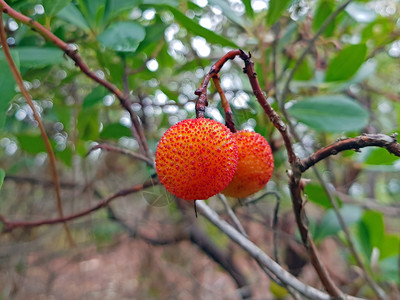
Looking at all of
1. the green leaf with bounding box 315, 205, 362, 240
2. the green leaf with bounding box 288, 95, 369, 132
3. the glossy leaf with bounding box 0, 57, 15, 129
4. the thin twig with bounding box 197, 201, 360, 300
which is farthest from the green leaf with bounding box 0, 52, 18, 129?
the green leaf with bounding box 315, 205, 362, 240

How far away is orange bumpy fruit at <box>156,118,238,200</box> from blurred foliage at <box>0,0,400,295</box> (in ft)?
0.55

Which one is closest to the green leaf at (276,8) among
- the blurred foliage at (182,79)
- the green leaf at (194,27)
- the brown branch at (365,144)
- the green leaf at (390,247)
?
the blurred foliage at (182,79)

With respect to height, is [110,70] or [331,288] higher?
[110,70]

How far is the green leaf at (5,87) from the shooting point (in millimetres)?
685

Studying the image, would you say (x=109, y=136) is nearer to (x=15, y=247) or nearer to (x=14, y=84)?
(x=14, y=84)

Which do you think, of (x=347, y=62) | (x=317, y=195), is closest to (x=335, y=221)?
(x=317, y=195)

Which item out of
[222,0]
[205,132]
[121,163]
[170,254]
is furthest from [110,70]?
[170,254]

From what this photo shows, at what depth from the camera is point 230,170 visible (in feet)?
1.93

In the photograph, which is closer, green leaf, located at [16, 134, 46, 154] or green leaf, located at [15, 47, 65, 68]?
green leaf, located at [15, 47, 65, 68]

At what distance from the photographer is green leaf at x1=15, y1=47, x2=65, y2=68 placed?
76 cm

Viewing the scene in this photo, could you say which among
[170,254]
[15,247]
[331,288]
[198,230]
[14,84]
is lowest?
[170,254]

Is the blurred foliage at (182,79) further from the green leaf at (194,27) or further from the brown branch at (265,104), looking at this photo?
the brown branch at (265,104)

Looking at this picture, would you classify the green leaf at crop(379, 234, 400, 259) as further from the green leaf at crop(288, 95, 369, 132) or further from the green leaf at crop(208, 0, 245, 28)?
the green leaf at crop(208, 0, 245, 28)

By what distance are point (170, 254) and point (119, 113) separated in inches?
39.0
